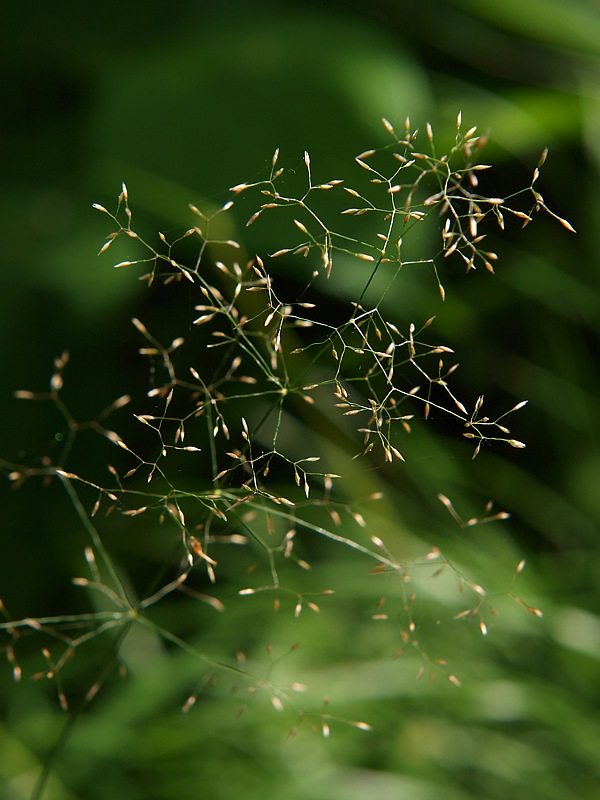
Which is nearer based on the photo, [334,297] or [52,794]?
[52,794]

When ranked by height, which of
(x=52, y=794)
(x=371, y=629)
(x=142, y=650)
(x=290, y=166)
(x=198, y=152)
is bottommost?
(x=142, y=650)

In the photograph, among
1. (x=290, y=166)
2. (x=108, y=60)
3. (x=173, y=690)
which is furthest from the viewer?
(x=108, y=60)

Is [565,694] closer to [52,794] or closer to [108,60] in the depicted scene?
[52,794]

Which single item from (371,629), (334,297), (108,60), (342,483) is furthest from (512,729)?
(108,60)

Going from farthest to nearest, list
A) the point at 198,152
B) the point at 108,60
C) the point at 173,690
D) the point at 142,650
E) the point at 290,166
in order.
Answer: the point at 108,60, the point at 142,650, the point at 198,152, the point at 173,690, the point at 290,166

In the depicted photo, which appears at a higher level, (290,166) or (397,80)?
(290,166)

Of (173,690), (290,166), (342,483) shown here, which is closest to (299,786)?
(173,690)
